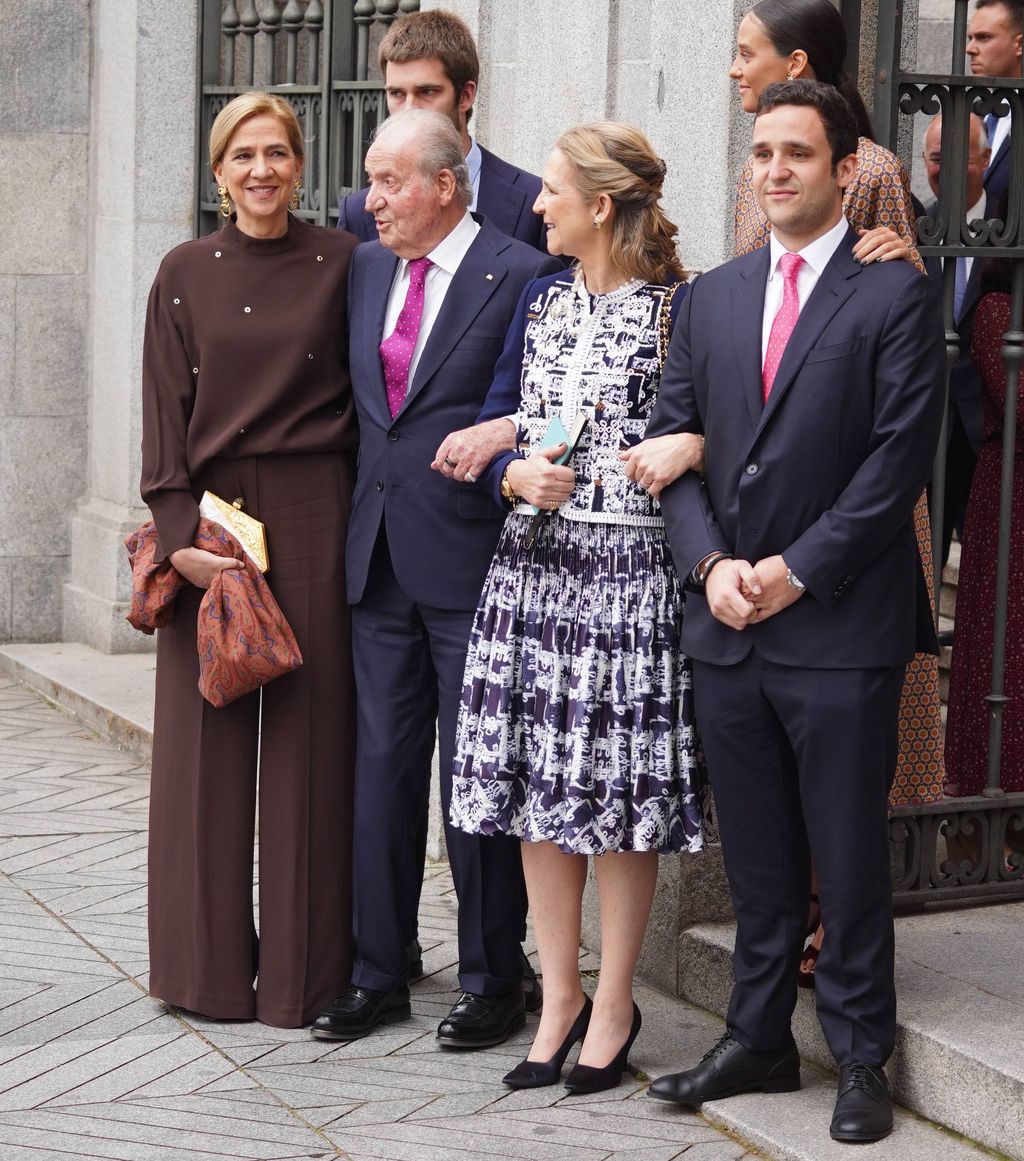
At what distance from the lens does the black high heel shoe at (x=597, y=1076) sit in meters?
4.50

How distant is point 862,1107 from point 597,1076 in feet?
2.04

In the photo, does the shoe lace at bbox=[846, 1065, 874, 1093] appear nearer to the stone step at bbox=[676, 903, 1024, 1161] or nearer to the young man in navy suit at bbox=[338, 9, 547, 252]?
the stone step at bbox=[676, 903, 1024, 1161]

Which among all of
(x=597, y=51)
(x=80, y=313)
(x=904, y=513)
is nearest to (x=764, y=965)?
(x=904, y=513)

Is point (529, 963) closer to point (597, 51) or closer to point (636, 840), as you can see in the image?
point (636, 840)

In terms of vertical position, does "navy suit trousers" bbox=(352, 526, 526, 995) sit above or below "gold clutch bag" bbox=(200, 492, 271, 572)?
below

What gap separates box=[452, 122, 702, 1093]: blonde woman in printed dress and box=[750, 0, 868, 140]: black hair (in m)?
0.40

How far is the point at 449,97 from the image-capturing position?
5215 millimetres

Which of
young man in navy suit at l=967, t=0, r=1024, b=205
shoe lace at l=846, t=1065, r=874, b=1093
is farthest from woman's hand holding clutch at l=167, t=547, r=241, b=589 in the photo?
young man in navy suit at l=967, t=0, r=1024, b=205

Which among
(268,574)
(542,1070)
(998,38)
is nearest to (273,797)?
(268,574)

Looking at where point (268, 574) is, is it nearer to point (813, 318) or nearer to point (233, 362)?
point (233, 362)

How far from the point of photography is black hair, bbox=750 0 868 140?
177 inches

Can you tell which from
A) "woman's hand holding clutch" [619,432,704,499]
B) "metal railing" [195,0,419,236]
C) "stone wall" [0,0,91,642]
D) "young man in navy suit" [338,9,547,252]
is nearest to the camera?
"woman's hand holding clutch" [619,432,704,499]

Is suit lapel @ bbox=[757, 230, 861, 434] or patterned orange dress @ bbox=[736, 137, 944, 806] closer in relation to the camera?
suit lapel @ bbox=[757, 230, 861, 434]

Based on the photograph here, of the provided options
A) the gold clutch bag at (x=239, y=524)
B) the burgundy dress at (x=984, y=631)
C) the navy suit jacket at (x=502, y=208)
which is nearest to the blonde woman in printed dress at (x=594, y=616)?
the gold clutch bag at (x=239, y=524)
